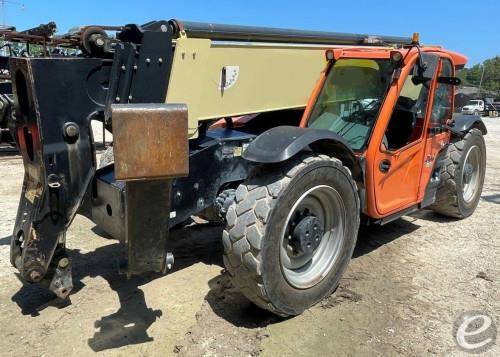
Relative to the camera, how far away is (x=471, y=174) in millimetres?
6098

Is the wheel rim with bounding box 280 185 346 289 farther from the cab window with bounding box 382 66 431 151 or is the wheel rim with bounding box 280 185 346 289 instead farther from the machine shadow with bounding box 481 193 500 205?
the machine shadow with bounding box 481 193 500 205

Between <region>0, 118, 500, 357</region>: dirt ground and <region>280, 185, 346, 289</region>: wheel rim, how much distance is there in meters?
0.27

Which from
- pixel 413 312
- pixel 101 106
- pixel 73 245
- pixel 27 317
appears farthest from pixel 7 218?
pixel 413 312

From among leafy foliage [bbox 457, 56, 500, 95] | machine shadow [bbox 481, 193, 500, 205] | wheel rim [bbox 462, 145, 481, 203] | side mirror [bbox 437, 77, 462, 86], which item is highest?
side mirror [bbox 437, 77, 462, 86]

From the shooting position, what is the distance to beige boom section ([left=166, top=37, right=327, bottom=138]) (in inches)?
147

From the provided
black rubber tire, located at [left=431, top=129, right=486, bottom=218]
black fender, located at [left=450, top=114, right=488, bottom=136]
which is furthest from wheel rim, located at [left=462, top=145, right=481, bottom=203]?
black fender, located at [left=450, top=114, right=488, bottom=136]

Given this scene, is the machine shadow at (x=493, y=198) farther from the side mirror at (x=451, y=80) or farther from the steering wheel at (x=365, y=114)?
the steering wheel at (x=365, y=114)

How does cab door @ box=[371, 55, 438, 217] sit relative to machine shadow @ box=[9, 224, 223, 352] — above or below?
above

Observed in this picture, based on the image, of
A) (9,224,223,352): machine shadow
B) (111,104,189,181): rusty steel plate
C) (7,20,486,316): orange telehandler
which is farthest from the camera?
(9,224,223,352): machine shadow

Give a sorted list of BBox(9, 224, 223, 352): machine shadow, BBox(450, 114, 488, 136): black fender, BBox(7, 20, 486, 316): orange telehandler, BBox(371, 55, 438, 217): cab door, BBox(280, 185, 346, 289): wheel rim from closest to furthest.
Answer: BBox(7, 20, 486, 316): orange telehandler → BBox(9, 224, 223, 352): machine shadow → BBox(280, 185, 346, 289): wheel rim → BBox(371, 55, 438, 217): cab door → BBox(450, 114, 488, 136): black fender

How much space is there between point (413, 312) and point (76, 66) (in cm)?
297

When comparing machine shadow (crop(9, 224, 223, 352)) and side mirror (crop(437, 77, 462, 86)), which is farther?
side mirror (crop(437, 77, 462, 86))

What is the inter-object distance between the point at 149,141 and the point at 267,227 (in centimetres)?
98

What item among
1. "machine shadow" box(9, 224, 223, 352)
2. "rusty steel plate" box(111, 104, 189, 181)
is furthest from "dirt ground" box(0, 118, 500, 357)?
"rusty steel plate" box(111, 104, 189, 181)
